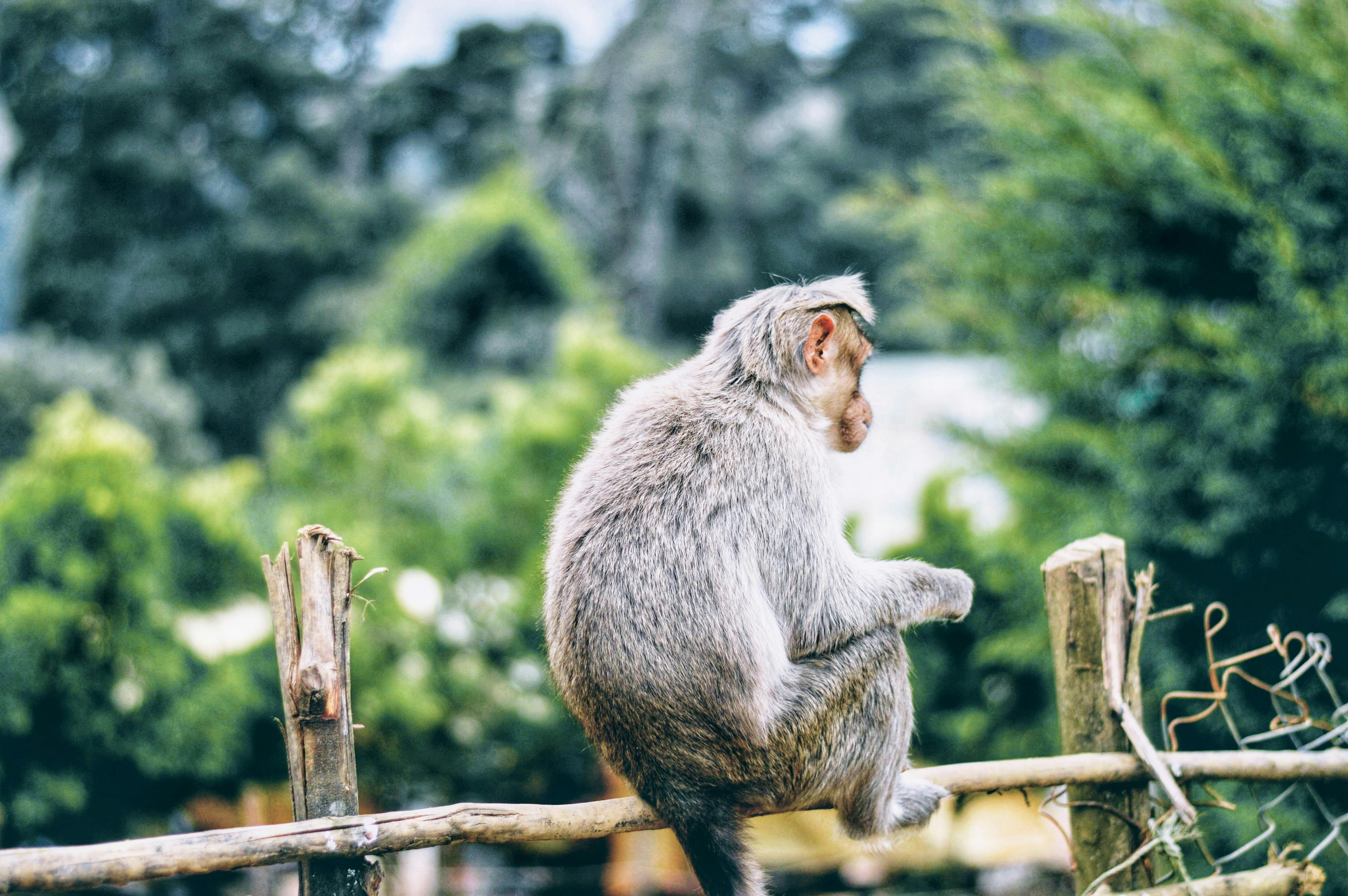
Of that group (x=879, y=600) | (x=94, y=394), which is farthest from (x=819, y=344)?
(x=94, y=394)

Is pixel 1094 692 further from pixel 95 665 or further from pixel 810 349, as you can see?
pixel 95 665

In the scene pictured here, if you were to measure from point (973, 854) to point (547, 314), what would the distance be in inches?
233

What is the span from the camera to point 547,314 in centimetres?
945

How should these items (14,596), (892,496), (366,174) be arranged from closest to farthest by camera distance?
(14,596), (892,496), (366,174)

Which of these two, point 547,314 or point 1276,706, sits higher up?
point 547,314

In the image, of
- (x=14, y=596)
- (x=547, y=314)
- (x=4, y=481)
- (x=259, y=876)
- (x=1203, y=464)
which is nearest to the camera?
(x=1203, y=464)

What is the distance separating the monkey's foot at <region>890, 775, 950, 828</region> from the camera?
7.40 feet

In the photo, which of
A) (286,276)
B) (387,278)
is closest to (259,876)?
(387,278)

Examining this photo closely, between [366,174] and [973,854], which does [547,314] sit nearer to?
[973,854]

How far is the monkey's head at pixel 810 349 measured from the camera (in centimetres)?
248

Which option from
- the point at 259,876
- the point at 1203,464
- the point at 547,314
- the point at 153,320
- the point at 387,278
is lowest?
the point at 259,876

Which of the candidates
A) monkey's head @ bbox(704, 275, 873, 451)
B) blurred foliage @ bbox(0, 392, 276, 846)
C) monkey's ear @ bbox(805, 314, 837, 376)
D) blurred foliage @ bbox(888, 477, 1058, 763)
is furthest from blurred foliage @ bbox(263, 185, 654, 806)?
monkey's ear @ bbox(805, 314, 837, 376)

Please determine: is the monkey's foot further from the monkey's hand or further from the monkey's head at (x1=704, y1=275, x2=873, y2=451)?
the monkey's head at (x1=704, y1=275, x2=873, y2=451)

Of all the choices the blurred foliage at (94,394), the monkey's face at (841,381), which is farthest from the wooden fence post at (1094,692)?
the blurred foliage at (94,394)
